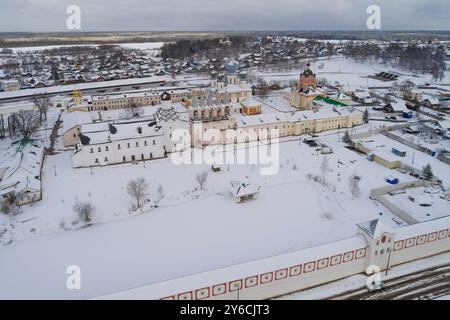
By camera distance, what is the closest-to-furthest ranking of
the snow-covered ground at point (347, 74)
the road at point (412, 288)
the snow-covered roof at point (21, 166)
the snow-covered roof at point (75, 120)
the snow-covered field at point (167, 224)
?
the road at point (412, 288)
the snow-covered field at point (167, 224)
the snow-covered roof at point (21, 166)
the snow-covered roof at point (75, 120)
the snow-covered ground at point (347, 74)

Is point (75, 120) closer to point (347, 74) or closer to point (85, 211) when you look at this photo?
point (85, 211)

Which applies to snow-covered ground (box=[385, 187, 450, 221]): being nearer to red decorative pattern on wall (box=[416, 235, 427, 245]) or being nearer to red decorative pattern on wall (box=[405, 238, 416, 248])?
red decorative pattern on wall (box=[416, 235, 427, 245])

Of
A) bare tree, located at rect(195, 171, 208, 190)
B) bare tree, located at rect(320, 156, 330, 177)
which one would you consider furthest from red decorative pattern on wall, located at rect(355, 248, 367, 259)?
bare tree, located at rect(195, 171, 208, 190)

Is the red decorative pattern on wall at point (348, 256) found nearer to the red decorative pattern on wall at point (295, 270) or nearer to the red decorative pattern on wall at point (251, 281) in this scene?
the red decorative pattern on wall at point (295, 270)

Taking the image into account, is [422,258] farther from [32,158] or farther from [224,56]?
[224,56]

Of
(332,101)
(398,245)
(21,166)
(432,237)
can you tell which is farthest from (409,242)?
(332,101)

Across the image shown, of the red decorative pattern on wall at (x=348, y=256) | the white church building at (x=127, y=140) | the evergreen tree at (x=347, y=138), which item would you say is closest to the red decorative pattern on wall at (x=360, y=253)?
the red decorative pattern on wall at (x=348, y=256)
